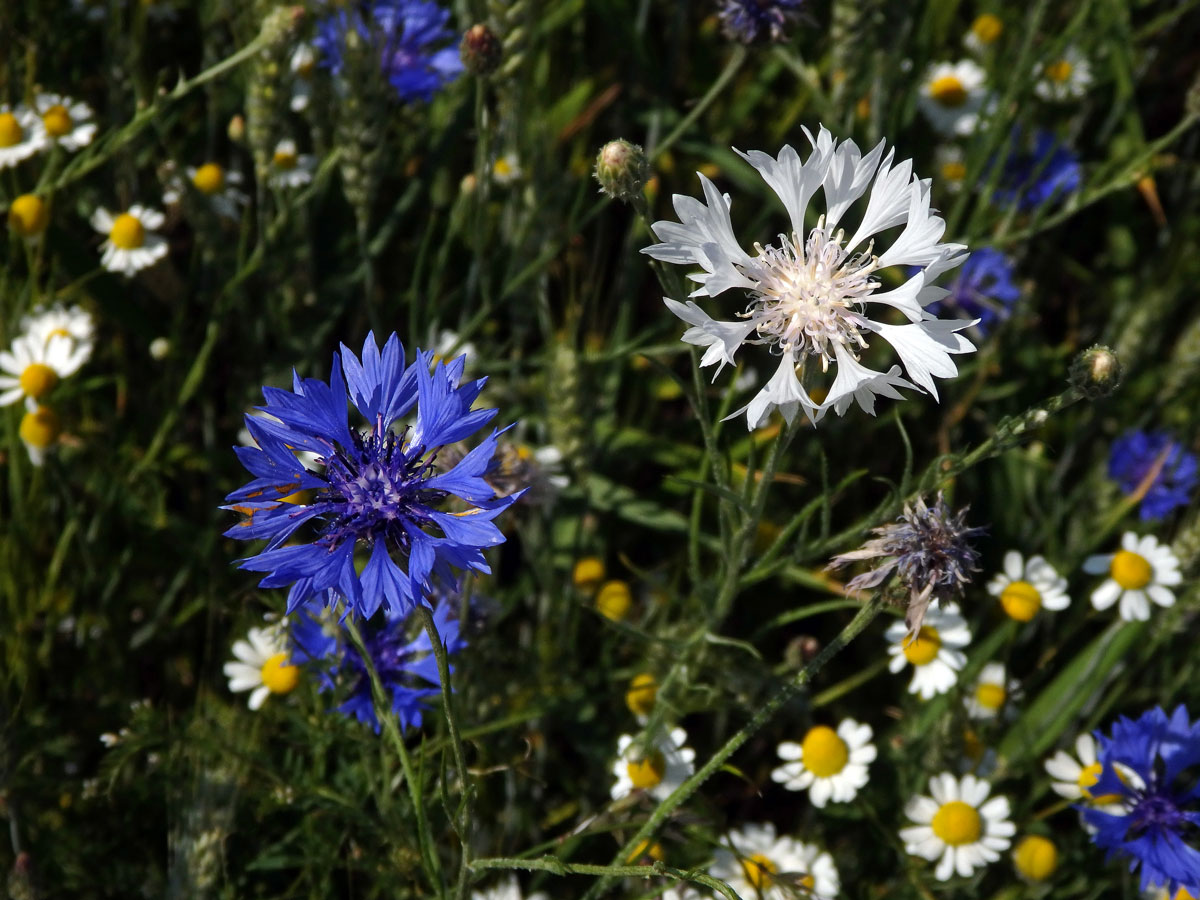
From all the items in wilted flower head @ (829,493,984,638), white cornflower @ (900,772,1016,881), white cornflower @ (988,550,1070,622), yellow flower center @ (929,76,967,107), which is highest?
yellow flower center @ (929,76,967,107)

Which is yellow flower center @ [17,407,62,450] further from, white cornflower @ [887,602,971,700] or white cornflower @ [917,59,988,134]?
white cornflower @ [917,59,988,134]

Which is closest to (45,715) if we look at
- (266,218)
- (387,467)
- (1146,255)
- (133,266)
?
(133,266)

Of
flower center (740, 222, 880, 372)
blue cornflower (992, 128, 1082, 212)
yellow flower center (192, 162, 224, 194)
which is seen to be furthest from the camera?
blue cornflower (992, 128, 1082, 212)

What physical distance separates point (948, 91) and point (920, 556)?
80.4 inches

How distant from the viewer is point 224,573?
245 centimetres

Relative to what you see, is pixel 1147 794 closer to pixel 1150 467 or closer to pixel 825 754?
pixel 825 754

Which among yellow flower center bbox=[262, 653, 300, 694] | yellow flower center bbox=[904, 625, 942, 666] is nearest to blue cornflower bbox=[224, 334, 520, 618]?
yellow flower center bbox=[262, 653, 300, 694]

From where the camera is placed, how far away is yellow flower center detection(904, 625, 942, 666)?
2053 mm

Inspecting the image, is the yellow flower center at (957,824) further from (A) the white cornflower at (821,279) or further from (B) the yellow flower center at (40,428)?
(B) the yellow flower center at (40,428)

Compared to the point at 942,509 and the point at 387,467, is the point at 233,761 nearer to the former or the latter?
the point at 387,467

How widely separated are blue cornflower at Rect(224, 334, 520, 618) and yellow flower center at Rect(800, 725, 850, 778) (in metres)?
1.01

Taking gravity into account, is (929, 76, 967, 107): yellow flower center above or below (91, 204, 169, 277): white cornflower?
above

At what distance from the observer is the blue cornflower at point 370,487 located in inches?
50.3

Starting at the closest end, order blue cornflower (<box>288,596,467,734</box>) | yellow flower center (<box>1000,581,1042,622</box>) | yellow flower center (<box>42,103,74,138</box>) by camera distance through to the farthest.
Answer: blue cornflower (<box>288,596,467,734</box>) < yellow flower center (<box>1000,581,1042,622</box>) < yellow flower center (<box>42,103,74,138</box>)
